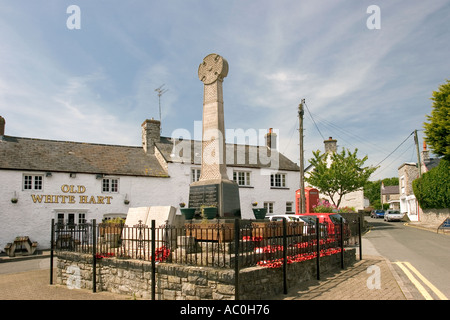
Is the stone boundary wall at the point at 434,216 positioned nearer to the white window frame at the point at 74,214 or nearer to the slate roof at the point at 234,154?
the slate roof at the point at 234,154

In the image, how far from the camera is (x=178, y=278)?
7.43 metres

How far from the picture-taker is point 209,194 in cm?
1139


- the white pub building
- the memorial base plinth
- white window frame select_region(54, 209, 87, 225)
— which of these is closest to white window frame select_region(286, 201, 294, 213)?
the white pub building

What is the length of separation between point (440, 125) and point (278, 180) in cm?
1316

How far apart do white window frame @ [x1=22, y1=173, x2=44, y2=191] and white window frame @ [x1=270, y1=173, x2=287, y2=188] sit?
55.6 feet

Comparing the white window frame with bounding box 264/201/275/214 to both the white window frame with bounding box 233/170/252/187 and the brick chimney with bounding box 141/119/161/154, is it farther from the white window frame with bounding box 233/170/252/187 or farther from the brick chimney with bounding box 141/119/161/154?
the brick chimney with bounding box 141/119/161/154

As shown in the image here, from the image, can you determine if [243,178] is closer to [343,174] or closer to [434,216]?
[343,174]

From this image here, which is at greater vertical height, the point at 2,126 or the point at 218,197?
the point at 2,126

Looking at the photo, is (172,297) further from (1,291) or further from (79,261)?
(1,291)

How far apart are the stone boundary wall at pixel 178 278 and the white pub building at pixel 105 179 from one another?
1074 centimetres

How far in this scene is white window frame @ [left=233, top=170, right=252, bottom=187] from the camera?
2769cm

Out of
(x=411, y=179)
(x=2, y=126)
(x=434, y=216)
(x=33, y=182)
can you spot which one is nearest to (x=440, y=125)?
(x=434, y=216)

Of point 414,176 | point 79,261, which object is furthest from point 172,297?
point 414,176

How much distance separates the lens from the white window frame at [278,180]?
95.6ft
